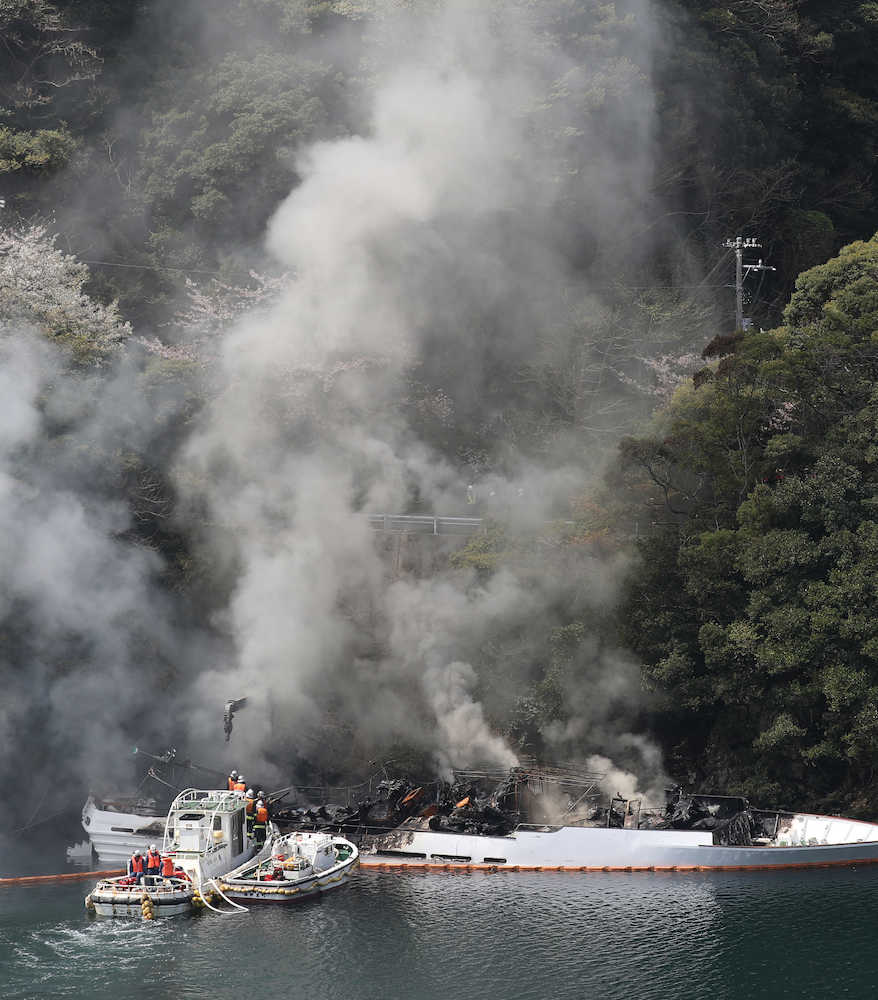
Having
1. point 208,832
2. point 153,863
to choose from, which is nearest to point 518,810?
point 208,832

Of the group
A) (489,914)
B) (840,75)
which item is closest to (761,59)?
(840,75)

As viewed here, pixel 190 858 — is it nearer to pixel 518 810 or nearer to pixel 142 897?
pixel 142 897

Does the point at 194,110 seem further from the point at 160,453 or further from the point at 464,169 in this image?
the point at 160,453

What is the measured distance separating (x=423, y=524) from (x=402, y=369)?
25.8 ft

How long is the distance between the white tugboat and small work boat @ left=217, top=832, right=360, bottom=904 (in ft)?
2.34

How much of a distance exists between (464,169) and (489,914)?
3583 centimetres

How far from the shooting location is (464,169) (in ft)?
223

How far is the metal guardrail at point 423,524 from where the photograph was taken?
62.5 metres

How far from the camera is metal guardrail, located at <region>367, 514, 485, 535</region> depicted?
62531 mm

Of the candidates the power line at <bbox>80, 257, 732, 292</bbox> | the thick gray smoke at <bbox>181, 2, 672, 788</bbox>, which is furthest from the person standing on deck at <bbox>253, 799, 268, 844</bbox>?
the power line at <bbox>80, 257, 732, 292</bbox>

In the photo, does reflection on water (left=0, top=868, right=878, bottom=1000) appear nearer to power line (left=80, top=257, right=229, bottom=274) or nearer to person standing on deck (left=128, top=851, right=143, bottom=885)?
person standing on deck (left=128, top=851, right=143, bottom=885)

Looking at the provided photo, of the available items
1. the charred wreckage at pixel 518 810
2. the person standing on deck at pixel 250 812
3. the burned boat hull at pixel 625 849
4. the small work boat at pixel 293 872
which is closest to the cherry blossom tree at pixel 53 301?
the person standing on deck at pixel 250 812

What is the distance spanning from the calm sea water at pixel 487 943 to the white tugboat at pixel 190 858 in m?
0.66

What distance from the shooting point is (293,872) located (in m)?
46.6
